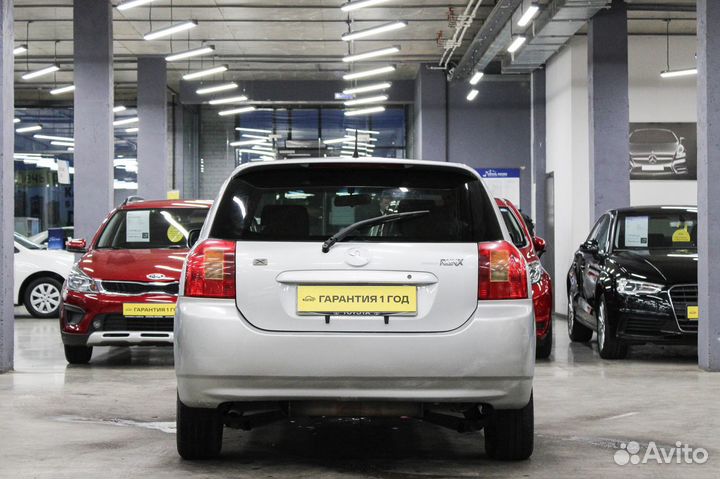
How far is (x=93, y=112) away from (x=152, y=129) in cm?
651

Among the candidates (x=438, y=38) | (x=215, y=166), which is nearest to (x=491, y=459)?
(x=438, y=38)

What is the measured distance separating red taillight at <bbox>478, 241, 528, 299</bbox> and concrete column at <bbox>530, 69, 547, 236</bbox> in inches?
637

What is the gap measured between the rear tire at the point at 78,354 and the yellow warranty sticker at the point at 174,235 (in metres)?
1.27

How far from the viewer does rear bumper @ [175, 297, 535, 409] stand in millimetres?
4617

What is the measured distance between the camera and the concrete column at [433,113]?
24922 mm

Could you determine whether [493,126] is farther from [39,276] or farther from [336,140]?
[39,276]

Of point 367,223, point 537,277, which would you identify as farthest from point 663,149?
point 367,223

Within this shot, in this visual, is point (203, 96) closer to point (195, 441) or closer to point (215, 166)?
point (215, 166)

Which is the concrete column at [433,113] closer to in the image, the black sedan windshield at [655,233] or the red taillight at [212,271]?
the black sedan windshield at [655,233]

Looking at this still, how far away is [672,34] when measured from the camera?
18.9 meters

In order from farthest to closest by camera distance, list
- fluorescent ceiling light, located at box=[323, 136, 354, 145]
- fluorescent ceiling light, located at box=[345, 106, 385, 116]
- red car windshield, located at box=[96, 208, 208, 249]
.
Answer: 1. fluorescent ceiling light, located at box=[323, 136, 354, 145]
2. fluorescent ceiling light, located at box=[345, 106, 385, 116]
3. red car windshield, located at box=[96, 208, 208, 249]

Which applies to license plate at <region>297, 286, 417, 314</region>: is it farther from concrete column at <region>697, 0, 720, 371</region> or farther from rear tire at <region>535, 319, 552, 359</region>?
rear tire at <region>535, 319, 552, 359</region>

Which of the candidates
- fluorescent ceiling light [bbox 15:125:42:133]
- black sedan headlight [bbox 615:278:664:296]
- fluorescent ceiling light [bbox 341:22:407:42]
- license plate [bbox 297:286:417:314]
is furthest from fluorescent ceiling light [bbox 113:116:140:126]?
license plate [bbox 297:286:417:314]

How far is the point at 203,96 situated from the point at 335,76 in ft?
11.1
